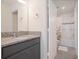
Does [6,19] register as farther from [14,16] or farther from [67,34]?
[67,34]

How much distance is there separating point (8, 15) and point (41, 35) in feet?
4.14

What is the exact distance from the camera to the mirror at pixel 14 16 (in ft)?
8.40

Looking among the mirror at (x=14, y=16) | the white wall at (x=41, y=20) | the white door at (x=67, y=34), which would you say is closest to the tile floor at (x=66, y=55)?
the white wall at (x=41, y=20)

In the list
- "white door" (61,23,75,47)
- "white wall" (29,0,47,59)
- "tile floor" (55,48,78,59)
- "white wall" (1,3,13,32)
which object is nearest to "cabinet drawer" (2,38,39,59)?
"white wall" (1,3,13,32)

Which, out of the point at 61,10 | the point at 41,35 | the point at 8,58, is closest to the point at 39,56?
the point at 41,35

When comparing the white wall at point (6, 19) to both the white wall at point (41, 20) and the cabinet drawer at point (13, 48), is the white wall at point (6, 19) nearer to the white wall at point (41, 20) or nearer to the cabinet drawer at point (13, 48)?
the cabinet drawer at point (13, 48)

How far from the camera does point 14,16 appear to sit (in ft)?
9.70

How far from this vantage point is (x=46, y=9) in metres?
3.45

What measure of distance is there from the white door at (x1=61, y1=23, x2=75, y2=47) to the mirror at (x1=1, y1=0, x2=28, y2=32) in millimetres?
3861

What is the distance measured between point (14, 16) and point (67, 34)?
4668 millimetres

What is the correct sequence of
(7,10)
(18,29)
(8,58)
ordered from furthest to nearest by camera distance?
1. (18,29)
2. (7,10)
3. (8,58)

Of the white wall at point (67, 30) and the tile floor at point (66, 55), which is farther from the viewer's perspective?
the white wall at point (67, 30)

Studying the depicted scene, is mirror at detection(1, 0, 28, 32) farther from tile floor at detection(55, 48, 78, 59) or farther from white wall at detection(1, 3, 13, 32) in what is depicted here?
tile floor at detection(55, 48, 78, 59)

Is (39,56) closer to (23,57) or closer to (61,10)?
(23,57)
